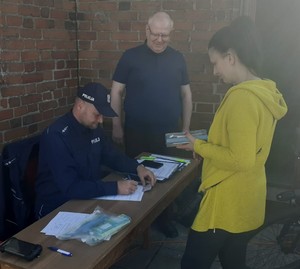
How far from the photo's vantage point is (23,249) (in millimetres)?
1380

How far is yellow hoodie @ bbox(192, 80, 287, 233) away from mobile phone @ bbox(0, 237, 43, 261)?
0.70m

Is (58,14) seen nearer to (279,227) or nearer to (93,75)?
(93,75)

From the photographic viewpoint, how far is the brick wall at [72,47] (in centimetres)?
281

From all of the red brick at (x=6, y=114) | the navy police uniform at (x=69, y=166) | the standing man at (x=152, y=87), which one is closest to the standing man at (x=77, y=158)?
the navy police uniform at (x=69, y=166)

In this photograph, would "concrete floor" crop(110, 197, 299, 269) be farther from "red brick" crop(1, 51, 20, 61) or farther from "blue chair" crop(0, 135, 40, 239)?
"red brick" crop(1, 51, 20, 61)

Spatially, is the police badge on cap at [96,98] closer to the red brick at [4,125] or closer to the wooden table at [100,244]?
the wooden table at [100,244]

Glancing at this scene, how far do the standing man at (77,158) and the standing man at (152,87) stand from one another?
769 mm

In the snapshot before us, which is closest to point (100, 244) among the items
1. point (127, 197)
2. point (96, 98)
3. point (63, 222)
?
point (63, 222)

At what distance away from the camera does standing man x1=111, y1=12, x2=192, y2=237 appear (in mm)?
2827

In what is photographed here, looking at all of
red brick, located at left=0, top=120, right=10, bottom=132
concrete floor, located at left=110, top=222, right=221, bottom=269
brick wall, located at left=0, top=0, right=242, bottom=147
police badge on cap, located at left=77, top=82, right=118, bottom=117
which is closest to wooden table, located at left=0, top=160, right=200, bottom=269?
police badge on cap, located at left=77, top=82, right=118, bottom=117

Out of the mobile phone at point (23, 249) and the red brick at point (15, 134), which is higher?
the red brick at point (15, 134)

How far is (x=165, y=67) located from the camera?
287 cm

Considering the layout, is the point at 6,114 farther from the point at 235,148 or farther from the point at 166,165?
the point at 235,148

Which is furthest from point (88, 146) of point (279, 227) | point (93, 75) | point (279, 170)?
point (279, 170)
